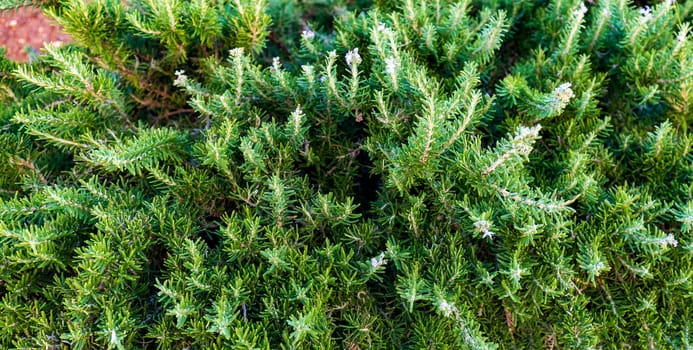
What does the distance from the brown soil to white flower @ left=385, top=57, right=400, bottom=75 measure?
2734mm

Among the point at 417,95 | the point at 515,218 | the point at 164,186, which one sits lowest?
the point at 164,186

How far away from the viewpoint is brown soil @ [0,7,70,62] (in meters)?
3.49

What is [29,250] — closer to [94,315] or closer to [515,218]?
[94,315]

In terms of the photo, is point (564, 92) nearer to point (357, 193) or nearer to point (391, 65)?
point (391, 65)

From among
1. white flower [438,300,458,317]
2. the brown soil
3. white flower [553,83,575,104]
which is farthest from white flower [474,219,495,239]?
the brown soil

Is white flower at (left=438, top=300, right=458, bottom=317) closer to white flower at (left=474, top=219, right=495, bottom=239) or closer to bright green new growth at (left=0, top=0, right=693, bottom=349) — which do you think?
bright green new growth at (left=0, top=0, right=693, bottom=349)

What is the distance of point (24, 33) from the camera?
3549mm

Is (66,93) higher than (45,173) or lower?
higher

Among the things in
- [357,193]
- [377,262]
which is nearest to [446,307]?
[377,262]

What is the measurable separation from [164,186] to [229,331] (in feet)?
1.98

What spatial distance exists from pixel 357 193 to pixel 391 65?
1.83 ft

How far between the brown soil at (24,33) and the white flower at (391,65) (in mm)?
2734

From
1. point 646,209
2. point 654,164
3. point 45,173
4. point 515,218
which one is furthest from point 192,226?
point 654,164

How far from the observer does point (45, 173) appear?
1994 millimetres
